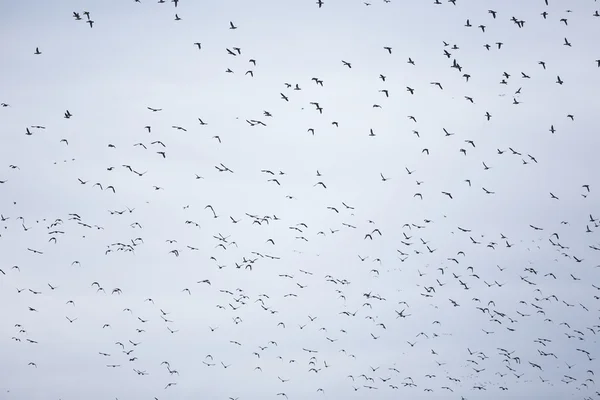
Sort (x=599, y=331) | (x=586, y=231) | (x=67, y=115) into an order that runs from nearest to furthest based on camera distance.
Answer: (x=67, y=115) → (x=586, y=231) → (x=599, y=331)

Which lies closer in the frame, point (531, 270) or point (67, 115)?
point (67, 115)

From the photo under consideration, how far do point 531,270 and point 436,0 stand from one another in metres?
34.3

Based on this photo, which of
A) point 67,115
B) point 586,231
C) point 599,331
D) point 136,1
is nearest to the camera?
point 136,1

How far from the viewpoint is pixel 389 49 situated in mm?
80125

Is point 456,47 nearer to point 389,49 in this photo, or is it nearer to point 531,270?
point 389,49

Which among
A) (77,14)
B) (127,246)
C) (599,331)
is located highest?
(77,14)

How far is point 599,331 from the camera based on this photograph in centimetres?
11350

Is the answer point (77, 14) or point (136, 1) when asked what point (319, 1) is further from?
point (77, 14)

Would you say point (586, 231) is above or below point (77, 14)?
below

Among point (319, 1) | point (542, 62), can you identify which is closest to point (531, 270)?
point (542, 62)

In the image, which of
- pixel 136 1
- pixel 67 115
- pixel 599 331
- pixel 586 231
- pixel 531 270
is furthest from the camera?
pixel 599 331

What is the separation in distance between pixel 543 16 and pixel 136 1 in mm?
33213

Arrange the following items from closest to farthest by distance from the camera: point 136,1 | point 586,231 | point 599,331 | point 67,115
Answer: point 136,1
point 67,115
point 586,231
point 599,331

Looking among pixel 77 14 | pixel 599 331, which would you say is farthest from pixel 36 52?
pixel 599 331
